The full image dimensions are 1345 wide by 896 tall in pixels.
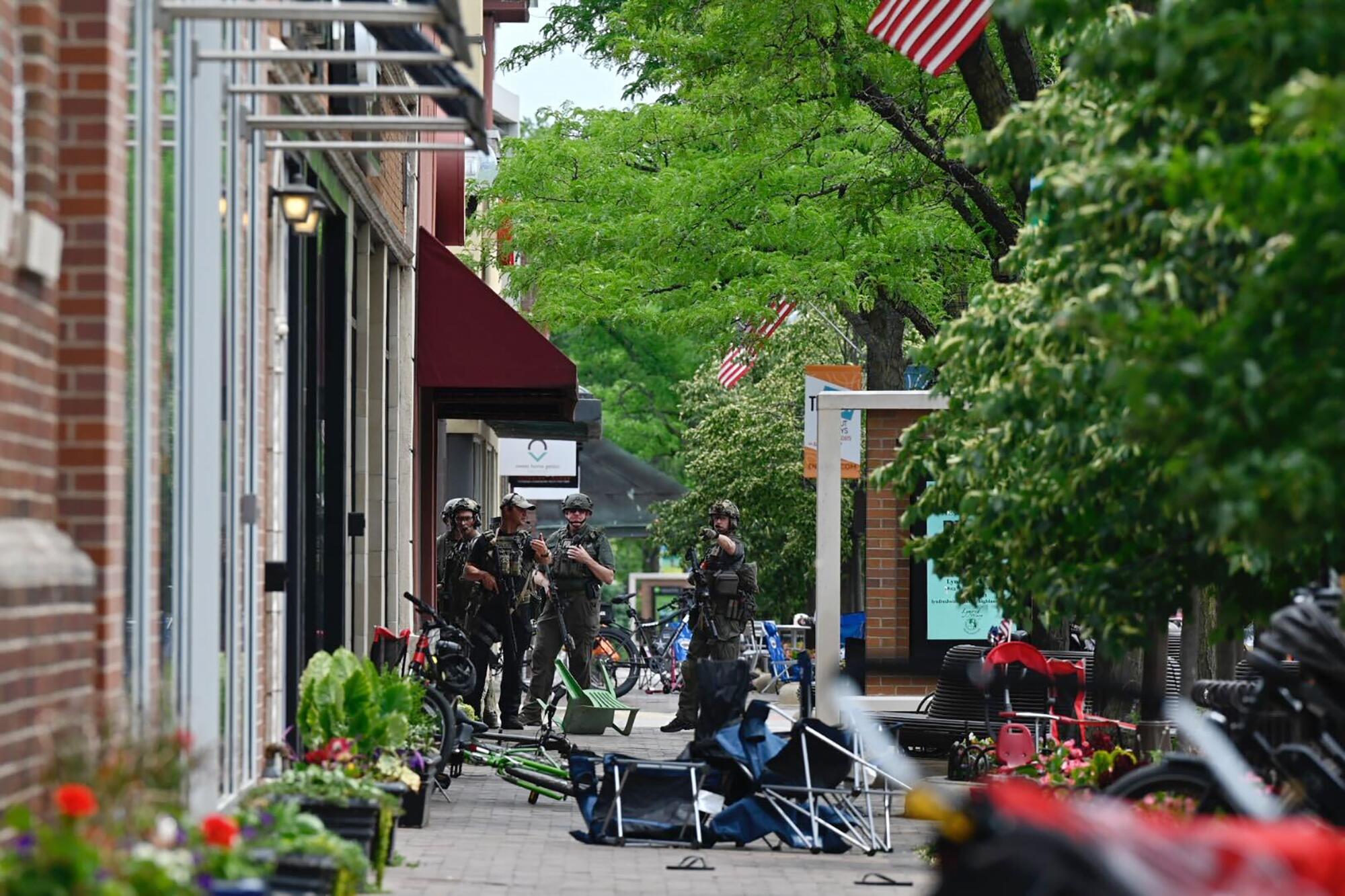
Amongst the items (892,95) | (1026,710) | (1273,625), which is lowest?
(1026,710)

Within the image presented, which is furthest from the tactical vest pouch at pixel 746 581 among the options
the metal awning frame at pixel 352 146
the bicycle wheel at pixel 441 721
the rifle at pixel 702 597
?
the metal awning frame at pixel 352 146

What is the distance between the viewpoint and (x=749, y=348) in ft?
90.8

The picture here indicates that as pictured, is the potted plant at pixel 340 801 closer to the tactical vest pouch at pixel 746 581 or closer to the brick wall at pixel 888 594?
the brick wall at pixel 888 594

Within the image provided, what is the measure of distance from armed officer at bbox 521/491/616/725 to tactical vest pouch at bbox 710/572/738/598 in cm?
102

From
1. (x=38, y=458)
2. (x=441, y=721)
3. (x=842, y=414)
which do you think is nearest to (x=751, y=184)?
(x=842, y=414)

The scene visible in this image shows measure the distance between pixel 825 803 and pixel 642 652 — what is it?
16193 mm

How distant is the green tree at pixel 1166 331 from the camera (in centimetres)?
550

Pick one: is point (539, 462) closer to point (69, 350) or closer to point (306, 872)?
point (306, 872)

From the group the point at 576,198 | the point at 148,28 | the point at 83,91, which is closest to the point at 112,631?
the point at 83,91

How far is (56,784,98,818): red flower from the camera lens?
4961 millimetres

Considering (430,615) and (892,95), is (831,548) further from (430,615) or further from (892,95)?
(892,95)

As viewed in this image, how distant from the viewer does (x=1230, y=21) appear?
19.0 feet

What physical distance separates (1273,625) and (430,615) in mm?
7610

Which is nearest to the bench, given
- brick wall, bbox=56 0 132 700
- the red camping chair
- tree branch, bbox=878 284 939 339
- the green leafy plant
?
the red camping chair
